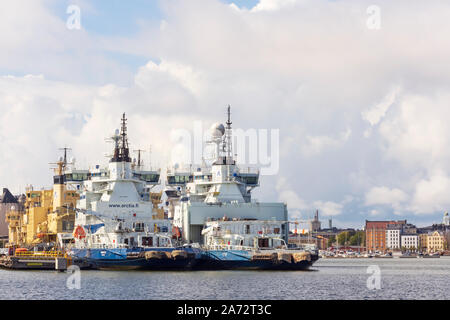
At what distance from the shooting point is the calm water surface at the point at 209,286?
2403 inches

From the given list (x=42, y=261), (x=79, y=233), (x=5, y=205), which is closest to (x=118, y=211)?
(x=79, y=233)

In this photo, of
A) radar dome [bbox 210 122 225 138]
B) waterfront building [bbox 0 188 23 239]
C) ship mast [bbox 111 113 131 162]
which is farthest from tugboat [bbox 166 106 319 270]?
waterfront building [bbox 0 188 23 239]

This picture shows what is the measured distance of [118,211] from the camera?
96.1 metres

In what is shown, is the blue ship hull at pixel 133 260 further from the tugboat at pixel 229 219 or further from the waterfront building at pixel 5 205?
the waterfront building at pixel 5 205

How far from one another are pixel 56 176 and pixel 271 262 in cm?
3616

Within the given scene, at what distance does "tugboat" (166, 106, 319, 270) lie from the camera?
88562 millimetres

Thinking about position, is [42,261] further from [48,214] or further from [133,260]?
[48,214]

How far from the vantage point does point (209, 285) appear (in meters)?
69.6

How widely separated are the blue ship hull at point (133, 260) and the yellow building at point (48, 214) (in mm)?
12126

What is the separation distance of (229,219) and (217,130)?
12845mm

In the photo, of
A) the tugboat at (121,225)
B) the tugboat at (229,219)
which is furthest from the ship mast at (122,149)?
the tugboat at (229,219)

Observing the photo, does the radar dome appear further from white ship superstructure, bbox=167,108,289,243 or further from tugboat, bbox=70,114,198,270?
tugboat, bbox=70,114,198,270
